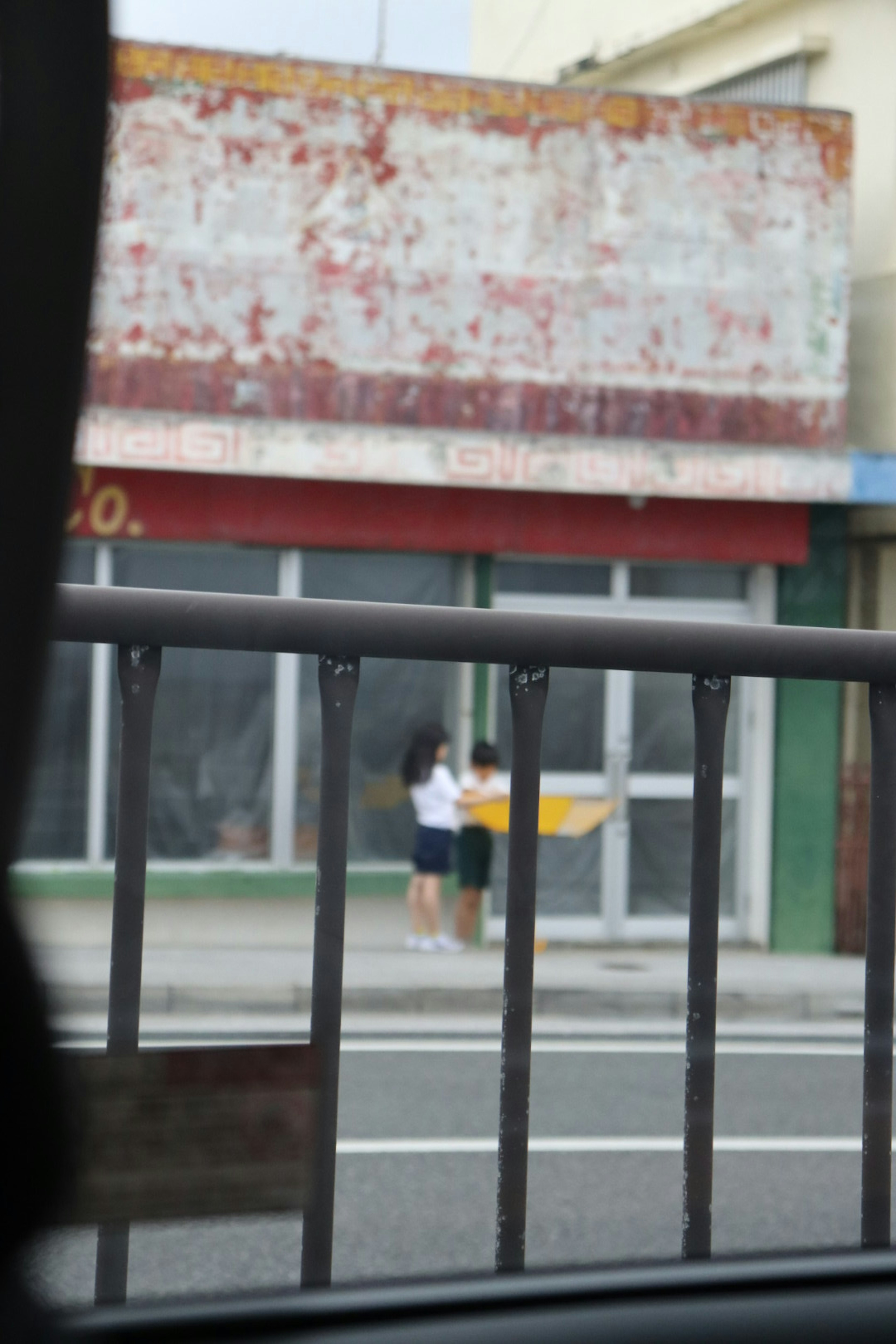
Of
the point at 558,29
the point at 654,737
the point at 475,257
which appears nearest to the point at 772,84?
the point at 558,29

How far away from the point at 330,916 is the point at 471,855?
8.50m

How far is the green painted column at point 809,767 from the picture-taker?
12930 millimetres

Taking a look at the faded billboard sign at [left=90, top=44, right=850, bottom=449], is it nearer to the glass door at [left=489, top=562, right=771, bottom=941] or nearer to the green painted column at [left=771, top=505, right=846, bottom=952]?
the green painted column at [left=771, top=505, right=846, bottom=952]

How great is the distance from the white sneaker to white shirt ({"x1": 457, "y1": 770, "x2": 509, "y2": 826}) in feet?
Answer: 2.42

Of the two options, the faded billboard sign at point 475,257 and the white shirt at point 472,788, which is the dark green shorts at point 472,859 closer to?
the white shirt at point 472,788

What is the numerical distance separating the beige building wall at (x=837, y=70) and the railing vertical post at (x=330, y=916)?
1160 centimetres

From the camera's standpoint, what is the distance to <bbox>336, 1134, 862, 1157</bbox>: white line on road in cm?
561

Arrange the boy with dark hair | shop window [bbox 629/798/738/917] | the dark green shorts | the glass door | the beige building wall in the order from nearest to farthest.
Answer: the dark green shorts
the boy with dark hair
shop window [bbox 629/798/738/917]
the glass door
the beige building wall

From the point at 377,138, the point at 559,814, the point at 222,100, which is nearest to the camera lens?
the point at 559,814

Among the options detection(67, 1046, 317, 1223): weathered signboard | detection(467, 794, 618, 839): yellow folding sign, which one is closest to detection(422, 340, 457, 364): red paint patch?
detection(467, 794, 618, 839): yellow folding sign

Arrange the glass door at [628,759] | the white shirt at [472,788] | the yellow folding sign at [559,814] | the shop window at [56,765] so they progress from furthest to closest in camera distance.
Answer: the glass door at [628,759] → the white shirt at [472,788] → the yellow folding sign at [559,814] → the shop window at [56,765]

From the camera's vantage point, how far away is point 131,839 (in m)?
1.98

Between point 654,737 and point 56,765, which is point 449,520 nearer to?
point 654,737

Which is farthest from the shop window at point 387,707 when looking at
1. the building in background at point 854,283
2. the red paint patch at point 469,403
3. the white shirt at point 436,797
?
the building in background at point 854,283
